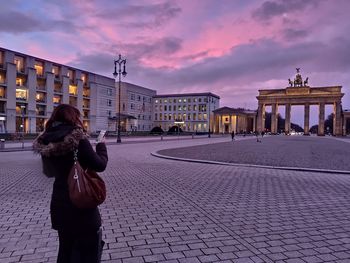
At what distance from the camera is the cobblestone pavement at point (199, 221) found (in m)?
4.94

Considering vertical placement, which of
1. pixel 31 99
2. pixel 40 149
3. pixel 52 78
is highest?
pixel 52 78

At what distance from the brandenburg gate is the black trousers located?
126197 mm

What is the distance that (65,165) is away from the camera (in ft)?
10.3

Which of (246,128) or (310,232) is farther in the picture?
(246,128)

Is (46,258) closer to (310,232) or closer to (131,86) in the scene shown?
(310,232)

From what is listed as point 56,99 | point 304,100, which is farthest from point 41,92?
point 304,100

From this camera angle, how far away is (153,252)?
16.3 feet

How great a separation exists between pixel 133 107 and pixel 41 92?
148ft

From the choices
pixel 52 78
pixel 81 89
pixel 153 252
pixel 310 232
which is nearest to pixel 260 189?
pixel 310 232

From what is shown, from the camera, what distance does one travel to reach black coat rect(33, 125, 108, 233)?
120 inches

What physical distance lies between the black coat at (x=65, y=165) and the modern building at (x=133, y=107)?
9226 cm

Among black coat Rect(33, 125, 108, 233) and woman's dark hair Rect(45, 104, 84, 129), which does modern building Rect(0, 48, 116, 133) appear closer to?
woman's dark hair Rect(45, 104, 84, 129)

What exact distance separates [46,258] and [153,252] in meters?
1.58

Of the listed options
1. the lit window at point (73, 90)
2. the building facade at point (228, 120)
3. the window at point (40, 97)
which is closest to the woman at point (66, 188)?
the window at point (40, 97)
